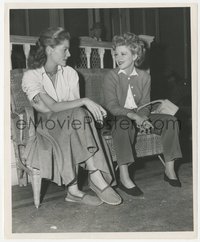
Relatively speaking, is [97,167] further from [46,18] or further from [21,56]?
[46,18]

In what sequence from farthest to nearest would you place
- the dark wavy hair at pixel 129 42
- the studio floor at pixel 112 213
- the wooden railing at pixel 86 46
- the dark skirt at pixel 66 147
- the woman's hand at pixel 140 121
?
the wooden railing at pixel 86 46 → the dark wavy hair at pixel 129 42 → the woman's hand at pixel 140 121 → the dark skirt at pixel 66 147 → the studio floor at pixel 112 213

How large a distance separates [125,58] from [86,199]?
3.75 ft

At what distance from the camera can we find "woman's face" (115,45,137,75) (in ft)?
8.84

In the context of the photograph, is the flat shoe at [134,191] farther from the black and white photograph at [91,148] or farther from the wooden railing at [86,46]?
the wooden railing at [86,46]

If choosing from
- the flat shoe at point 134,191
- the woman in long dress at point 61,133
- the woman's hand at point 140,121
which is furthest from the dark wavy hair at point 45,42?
the flat shoe at point 134,191

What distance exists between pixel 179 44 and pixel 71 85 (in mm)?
4279

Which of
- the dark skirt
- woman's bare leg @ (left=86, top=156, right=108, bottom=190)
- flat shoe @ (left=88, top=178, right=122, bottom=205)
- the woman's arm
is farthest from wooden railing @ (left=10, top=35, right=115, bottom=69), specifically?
flat shoe @ (left=88, top=178, right=122, bottom=205)

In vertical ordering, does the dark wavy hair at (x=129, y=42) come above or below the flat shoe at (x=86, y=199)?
above

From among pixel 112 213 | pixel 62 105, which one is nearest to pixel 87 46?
pixel 62 105

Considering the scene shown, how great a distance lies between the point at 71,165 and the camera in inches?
87.4

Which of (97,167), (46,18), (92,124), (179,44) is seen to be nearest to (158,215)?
(97,167)

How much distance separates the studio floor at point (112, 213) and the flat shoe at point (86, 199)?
0.03 m

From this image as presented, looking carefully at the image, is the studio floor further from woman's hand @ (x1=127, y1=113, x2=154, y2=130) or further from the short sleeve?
the short sleeve

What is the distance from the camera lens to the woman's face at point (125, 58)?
8.84 ft
